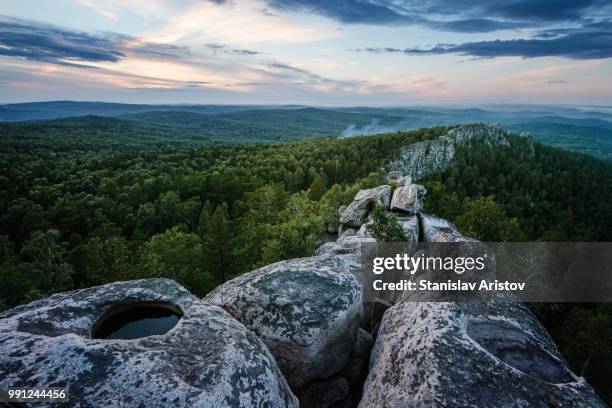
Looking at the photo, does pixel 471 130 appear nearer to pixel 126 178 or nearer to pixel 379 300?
pixel 126 178

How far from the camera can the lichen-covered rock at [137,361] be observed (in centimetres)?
573

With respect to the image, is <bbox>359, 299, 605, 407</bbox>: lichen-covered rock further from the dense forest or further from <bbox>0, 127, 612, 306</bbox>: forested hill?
<bbox>0, 127, 612, 306</bbox>: forested hill

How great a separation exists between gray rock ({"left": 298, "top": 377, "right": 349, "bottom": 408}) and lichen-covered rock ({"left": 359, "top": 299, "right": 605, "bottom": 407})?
1.86 meters

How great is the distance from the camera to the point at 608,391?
73.0 feet

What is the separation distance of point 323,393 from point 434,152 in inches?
5431

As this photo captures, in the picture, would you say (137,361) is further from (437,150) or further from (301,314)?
(437,150)

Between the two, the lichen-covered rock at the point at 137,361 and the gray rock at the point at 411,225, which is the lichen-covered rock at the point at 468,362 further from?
the gray rock at the point at 411,225

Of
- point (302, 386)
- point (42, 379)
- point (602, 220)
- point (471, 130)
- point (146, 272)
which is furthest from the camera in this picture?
point (471, 130)

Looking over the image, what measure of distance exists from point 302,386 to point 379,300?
22.2ft

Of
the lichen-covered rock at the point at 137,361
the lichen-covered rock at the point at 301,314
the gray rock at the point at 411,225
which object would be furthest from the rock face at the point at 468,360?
the gray rock at the point at 411,225

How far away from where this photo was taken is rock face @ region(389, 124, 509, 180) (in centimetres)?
12350

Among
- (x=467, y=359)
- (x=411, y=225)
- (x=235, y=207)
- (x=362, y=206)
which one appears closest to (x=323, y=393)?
(x=467, y=359)

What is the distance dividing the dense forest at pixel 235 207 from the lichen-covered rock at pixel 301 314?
616 inches

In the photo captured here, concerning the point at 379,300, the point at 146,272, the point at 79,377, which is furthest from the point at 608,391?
the point at 146,272
